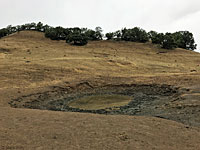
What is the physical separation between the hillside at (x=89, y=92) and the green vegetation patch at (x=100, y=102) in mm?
1640

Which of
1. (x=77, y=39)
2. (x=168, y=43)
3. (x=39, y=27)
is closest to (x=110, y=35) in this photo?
(x=77, y=39)

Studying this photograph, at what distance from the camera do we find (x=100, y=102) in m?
14.9

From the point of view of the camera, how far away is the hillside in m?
7.35

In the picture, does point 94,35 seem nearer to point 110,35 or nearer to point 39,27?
point 110,35

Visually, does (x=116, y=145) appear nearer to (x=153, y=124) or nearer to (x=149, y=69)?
(x=153, y=124)

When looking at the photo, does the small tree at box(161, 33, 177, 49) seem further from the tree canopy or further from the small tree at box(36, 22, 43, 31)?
the small tree at box(36, 22, 43, 31)

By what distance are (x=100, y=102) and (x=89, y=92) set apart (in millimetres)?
3593

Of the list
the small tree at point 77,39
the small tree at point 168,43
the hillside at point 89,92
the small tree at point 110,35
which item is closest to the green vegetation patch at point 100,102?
the hillside at point 89,92

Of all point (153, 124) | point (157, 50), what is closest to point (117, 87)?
point (153, 124)

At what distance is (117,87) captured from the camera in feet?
63.4

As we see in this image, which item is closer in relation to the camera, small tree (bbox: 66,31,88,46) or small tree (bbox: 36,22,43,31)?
small tree (bbox: 66,31,88,46)

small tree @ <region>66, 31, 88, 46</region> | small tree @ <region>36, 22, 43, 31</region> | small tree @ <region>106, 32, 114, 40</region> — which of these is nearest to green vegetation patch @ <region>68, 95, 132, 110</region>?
small tree @ <region>66, 31, 88, 46</region>

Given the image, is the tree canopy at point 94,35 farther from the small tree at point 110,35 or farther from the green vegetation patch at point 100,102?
the green vegetation patch at point 100,102

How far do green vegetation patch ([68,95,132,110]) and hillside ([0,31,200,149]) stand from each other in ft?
5.38
